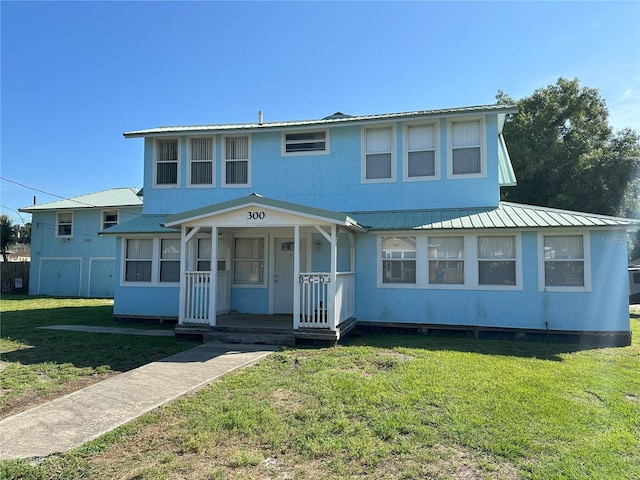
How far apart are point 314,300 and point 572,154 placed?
19956 mm

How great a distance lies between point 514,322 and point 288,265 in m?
Result: 6.00

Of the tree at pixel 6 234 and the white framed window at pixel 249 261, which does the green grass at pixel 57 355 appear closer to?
the white framed window at pixel 249 261

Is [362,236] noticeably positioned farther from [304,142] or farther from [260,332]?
[260,332]

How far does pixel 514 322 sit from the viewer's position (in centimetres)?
990

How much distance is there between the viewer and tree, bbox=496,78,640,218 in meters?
21.5

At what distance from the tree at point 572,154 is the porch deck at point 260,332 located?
57.9ft

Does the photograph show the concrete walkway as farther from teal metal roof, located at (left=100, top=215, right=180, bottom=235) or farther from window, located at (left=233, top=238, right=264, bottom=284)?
teal metal roof, located at (left=100, top=215, right=180, bottom=235)

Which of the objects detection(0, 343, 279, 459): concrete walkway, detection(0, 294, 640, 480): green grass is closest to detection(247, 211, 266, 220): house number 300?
detection(0, 343, 279, 459): concrete walkway

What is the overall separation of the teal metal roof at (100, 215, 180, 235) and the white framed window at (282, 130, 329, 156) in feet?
13.0

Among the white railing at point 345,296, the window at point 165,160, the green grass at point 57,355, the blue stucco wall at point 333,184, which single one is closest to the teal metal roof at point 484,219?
the blue stucco wall at point 333,184

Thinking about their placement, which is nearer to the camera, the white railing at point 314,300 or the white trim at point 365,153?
the white railing at point 314,300

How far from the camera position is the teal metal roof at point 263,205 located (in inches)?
346

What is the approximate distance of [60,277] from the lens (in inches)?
846

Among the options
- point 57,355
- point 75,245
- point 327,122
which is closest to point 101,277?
point 75,245
